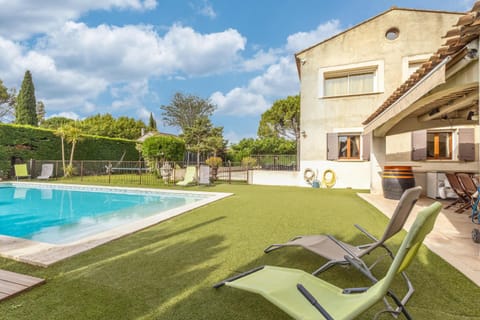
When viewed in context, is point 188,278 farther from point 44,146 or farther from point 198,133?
point 198,133

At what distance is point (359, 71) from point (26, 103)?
3576 centimetres

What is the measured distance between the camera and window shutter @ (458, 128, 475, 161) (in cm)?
1089

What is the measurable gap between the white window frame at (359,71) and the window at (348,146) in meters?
2.31

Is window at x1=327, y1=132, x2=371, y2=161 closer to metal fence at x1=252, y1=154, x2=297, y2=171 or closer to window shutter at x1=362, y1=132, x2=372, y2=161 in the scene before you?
window shutter at x1=362, y1=132, x2=372, y2=161

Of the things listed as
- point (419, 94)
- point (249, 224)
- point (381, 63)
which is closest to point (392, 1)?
point (381, 63)

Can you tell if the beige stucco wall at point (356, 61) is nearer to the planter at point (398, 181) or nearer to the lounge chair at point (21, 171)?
the planter at point (398, 181)

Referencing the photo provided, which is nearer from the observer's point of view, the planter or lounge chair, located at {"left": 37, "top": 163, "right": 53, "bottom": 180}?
the planter

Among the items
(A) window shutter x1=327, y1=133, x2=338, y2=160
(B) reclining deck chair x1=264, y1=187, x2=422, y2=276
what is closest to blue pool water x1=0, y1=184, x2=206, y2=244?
(B) reclining deck chair x1=264, y1=187, x2=422, y2=276

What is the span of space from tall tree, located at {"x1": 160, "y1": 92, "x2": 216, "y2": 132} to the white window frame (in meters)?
35.5

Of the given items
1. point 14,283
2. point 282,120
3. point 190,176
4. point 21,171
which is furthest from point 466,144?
point 282,120

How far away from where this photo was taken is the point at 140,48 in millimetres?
21031

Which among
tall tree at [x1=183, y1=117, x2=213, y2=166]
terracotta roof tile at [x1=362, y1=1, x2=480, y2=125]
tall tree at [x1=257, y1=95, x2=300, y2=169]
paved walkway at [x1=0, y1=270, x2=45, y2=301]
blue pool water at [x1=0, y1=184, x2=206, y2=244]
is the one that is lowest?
blue pool water at [x1=0, y1=184, x2=206, y2=244]

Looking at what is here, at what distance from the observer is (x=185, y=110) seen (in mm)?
48281

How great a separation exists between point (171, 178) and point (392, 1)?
1572cm
